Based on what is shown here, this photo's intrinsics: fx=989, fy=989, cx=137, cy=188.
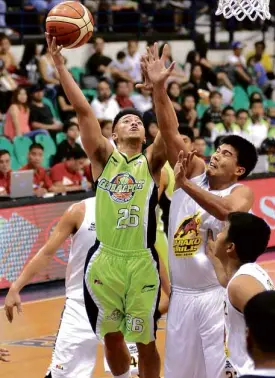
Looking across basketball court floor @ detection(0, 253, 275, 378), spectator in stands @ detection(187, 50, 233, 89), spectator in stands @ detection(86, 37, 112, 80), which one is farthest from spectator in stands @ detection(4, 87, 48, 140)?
spectator in stands @ detection(187, 50, 233, 89)

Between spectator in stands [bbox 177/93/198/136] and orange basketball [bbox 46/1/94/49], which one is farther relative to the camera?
spectator in stands [bbox 177/93/198/136]

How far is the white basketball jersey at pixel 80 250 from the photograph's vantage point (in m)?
7.26

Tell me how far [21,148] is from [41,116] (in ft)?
3.19

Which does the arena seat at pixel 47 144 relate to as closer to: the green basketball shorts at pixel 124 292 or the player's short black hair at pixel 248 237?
the green basketball shorts at pixel 124 292

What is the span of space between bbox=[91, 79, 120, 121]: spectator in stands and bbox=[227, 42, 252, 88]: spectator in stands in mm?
4356

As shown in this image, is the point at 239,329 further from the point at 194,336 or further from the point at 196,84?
the point at 196,84

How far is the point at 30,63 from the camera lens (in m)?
16.6

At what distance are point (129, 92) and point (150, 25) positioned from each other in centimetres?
350

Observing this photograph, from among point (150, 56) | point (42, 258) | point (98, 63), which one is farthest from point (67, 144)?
point (150, 56)

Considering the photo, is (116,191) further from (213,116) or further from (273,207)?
(213,116)

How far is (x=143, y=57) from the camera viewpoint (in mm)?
6387

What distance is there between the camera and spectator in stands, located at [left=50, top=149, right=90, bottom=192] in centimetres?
1294

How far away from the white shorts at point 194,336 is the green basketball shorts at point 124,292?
0.18m

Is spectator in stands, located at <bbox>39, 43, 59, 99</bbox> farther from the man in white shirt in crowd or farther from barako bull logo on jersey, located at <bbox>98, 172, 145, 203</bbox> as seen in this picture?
the man in white shirt in crowd
